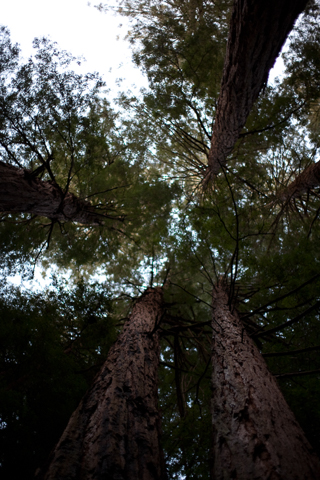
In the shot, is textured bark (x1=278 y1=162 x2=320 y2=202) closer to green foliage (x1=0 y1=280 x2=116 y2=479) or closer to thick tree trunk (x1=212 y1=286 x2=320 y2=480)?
thick tree trunk (x1=212 y1=286 x2=320 y2=480)

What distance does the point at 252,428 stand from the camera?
153 cm

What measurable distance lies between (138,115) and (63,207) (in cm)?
430

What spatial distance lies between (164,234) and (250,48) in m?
4.44

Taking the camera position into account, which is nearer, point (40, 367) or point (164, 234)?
point (40, 367)

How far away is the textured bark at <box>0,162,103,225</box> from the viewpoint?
3924 millimetres

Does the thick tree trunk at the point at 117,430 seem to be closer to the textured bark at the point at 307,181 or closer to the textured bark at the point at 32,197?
the textured bark at the point at 32,197

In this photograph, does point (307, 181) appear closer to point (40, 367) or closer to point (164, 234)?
point (164, 234)

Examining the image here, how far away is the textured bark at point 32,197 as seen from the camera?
392cm

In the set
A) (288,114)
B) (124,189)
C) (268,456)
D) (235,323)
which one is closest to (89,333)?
(235,323)

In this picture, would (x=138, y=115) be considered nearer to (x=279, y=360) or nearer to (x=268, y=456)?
(x=279, y=360)

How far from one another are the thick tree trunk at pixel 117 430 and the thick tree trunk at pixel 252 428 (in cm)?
46

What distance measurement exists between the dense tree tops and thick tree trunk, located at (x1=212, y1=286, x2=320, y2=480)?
27 centimetres

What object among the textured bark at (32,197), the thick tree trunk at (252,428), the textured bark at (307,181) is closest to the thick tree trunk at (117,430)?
the thick tree trunk at (252,428)

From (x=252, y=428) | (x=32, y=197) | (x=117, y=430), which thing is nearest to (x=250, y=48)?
(x=32, y=197)
